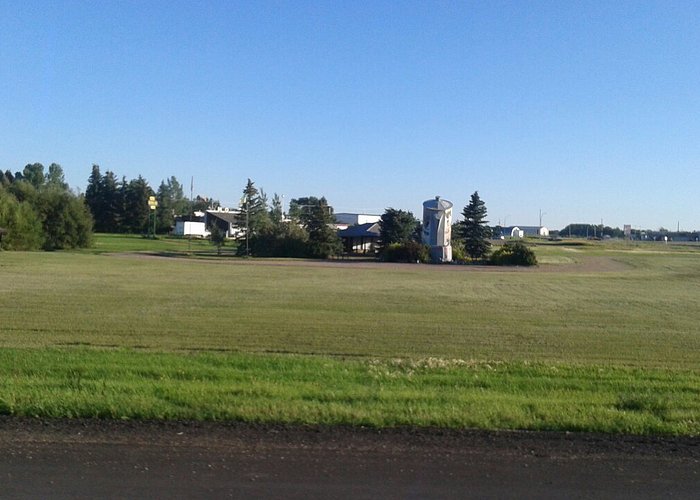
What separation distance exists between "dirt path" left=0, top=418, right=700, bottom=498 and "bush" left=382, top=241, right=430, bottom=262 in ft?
221

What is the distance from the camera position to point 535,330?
21.9 metres

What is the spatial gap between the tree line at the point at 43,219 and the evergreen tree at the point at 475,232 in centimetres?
4303

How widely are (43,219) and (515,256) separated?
51851 mm

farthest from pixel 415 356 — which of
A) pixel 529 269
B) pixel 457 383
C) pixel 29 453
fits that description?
pixel 529 269

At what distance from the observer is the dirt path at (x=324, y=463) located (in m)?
5.86

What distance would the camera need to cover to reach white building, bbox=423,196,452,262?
76188 mm

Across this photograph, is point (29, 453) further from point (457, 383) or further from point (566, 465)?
point (457, 383)

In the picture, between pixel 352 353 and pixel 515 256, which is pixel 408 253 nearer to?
pixel 515 256

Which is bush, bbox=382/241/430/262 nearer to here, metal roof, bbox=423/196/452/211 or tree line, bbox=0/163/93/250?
metal roof, bbox=423/196/452/211

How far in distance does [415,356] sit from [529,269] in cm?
5219

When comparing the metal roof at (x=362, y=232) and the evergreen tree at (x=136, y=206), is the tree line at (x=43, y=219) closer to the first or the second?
the metal roof at (x=362, y=232)

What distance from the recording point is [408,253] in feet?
247

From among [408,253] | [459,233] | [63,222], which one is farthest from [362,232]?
[63,222]

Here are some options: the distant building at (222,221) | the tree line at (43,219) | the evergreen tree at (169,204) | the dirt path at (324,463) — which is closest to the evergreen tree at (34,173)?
the evergreen tree at (169,204)
